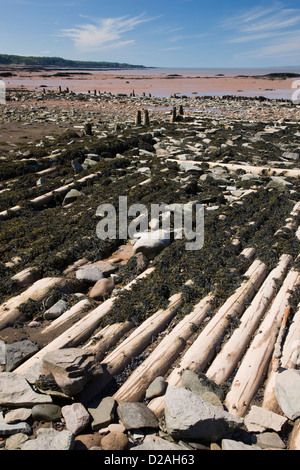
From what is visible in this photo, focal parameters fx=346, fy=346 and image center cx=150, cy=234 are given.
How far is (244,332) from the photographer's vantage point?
4.49 meters

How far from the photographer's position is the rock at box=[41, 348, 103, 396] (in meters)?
3.30

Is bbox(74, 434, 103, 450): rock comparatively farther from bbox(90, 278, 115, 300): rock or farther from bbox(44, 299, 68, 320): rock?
bbox(90, 278, 115, 300): rock

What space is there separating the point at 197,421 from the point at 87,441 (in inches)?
39.3

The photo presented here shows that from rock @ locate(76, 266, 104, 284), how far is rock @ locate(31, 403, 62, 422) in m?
2.59

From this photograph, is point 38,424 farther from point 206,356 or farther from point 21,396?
point 206,356

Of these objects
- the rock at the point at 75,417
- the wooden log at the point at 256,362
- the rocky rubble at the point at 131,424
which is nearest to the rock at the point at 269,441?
the rocky rubble at the point at 131,424

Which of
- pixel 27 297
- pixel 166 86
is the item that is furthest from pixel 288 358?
pixel 166 86

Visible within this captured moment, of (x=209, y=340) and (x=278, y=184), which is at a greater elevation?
(x=278, y=184)

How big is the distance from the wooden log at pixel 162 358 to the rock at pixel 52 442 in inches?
28.2

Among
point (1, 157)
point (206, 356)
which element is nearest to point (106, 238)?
point (206, 356)

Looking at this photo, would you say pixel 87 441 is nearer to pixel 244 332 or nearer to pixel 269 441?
pixel 269 441

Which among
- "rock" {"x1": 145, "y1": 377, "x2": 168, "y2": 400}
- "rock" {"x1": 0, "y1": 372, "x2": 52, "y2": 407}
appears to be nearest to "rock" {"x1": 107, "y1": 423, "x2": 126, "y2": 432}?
"rock" {"x1": 145, "y1": 377, "x2": 168, "y2": 400}

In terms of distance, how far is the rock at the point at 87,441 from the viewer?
301cm

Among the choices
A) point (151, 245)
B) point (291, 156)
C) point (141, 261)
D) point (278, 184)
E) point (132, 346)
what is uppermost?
point (291, 156)
